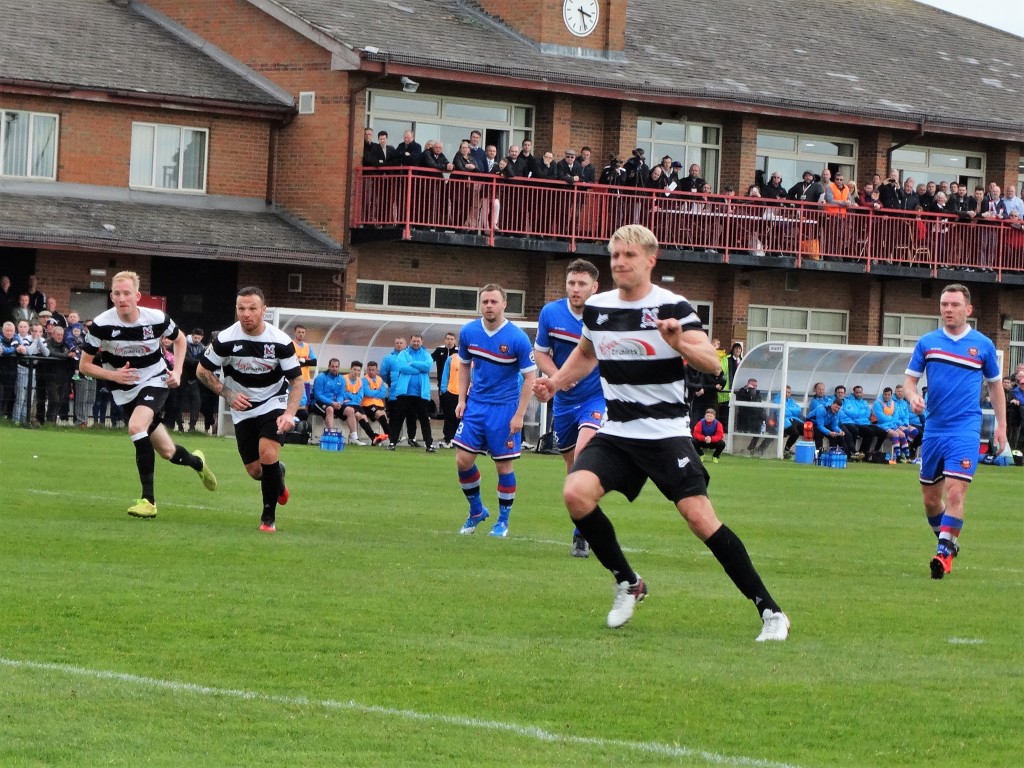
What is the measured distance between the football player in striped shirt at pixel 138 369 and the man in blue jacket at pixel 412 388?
1473 cm

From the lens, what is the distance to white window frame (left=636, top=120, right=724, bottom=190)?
132ft

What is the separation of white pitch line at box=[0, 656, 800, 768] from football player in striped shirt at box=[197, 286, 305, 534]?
6.38m

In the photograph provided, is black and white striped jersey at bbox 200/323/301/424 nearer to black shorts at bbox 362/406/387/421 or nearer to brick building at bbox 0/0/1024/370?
black shorts at bbox 362/406/387/421

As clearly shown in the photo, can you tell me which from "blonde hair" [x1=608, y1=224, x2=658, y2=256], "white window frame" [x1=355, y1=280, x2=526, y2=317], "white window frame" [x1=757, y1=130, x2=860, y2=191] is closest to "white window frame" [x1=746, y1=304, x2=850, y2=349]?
"white window frame" [x1=757, y1=130, x2=860, y2=191]

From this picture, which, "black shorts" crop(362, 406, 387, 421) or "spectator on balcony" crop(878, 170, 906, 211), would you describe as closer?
"black shorts" crop(362, 406, 387, 421)

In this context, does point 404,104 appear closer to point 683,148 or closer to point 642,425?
point 683,148

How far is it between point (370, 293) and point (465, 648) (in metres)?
28.9

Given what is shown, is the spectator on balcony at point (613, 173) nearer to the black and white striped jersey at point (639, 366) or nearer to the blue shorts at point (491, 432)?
the blue shorts at point (491, 432)

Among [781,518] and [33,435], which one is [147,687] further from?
[33,435]

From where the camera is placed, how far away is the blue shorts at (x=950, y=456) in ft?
44.4

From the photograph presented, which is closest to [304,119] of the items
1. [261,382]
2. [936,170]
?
[936,170]

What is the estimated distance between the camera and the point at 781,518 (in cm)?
1844

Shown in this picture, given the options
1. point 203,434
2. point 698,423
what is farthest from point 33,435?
point 698,423

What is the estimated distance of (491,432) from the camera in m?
15.0
